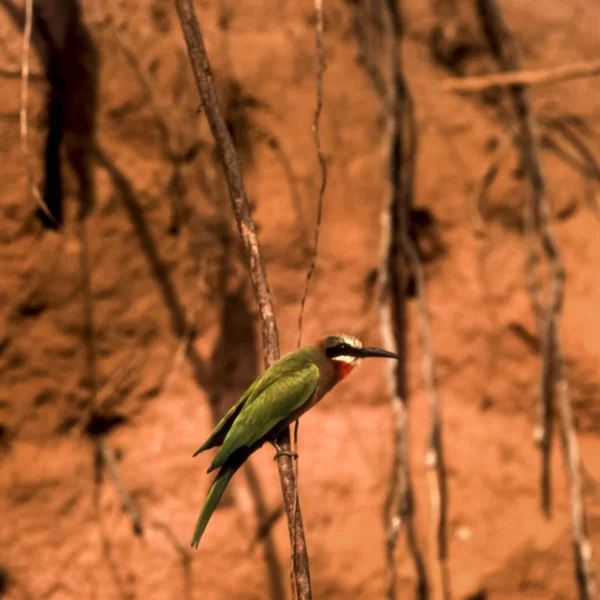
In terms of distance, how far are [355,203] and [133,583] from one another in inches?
49.1

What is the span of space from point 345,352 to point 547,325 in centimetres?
100

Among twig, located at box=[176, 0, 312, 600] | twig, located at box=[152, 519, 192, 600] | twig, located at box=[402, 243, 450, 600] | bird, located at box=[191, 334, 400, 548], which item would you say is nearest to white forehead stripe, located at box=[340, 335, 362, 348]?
bird, located at box=[191, 334, 400, 548]

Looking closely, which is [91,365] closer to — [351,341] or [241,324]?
[241,324]

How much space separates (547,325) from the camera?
2.16 m

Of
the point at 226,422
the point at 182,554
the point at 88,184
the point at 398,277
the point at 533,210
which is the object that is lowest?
the point at 182,554

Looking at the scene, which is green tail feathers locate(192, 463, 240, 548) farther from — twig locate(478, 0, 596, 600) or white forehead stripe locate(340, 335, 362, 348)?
twig locate(478, 0, 596, 600)

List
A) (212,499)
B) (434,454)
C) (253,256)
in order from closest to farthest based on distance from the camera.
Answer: (212,499), (253,256), (434,454)

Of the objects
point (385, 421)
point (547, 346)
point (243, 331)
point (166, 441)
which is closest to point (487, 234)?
point (547, 346)

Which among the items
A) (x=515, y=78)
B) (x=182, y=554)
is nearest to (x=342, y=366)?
(x=182, y=554)

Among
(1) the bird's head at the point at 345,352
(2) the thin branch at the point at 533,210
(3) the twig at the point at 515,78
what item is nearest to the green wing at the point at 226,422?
(1) the bird's head at the point at 345,352

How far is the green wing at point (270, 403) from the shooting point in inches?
50.9

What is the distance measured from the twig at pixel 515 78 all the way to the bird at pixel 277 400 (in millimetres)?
1298

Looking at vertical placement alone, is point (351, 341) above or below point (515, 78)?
below

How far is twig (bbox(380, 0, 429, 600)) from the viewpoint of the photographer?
6.48 feet
